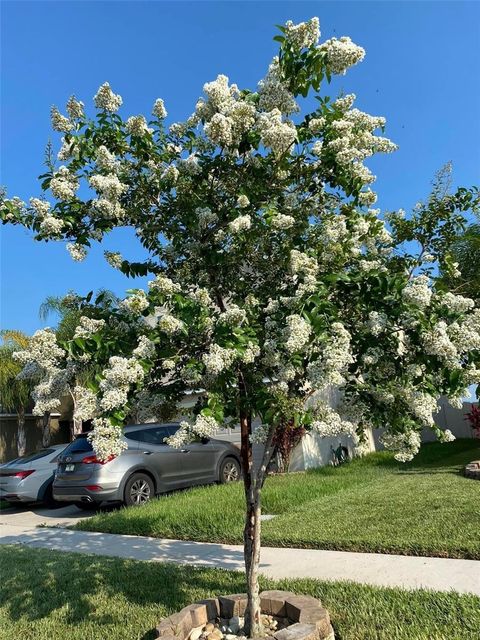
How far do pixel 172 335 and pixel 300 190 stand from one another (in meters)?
1.69

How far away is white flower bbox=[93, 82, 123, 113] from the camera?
4.04 meters

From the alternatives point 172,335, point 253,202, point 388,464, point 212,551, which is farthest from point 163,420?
point 388,464

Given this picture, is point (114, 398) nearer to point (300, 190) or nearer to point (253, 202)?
point (253, 202)

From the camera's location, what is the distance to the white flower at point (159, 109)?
14.0ft

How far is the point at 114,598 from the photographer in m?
4.81

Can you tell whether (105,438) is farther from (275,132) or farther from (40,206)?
(275,132)

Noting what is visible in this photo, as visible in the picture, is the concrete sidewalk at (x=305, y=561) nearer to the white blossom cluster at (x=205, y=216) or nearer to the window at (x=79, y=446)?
the window at (x=79, y=446)

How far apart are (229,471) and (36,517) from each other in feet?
13.1

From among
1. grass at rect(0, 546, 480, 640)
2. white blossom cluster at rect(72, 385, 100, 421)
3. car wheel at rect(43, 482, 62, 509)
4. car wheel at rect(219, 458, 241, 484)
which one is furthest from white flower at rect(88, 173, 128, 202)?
car wheel at rect(43, 482, 62, 509)

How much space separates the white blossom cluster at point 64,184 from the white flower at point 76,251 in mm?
331

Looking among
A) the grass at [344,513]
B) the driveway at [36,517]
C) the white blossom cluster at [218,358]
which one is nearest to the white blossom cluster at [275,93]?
the white blossom cluster at [218,358]

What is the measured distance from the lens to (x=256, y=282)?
13.8ft

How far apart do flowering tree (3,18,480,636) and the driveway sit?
22.1ft

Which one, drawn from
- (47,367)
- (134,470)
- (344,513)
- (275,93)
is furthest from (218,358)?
(134,470)
